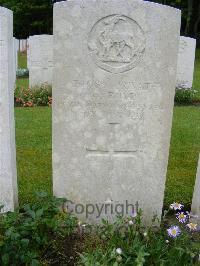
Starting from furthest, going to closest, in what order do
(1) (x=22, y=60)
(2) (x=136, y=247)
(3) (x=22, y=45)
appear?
(3) (x=22, y=45) < (1) (x=22, y=60) < (2) (x=136, y=247)

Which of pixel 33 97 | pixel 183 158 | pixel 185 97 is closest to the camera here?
pixel 183 158

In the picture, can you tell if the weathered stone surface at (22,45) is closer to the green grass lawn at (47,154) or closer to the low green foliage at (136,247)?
the green grass lawn at (47,154)

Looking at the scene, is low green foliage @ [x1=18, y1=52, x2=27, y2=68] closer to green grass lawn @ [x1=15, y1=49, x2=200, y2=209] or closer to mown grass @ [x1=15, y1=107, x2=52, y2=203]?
green grass lawn @ [x1=15, y1=49, x2=200, y2=209]

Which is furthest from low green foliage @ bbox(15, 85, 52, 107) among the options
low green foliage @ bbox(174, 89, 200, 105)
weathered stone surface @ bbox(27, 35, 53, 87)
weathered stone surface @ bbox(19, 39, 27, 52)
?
weathered stone surface @ bbox(19, 39, 27, 52)

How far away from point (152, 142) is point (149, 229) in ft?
2.61

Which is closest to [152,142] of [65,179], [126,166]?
[126,166]

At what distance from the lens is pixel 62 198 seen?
3.97m

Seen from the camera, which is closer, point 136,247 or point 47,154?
point 136,247

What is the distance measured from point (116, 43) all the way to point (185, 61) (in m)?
9.59

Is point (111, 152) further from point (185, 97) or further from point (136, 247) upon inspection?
point (185, 97)

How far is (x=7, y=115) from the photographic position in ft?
12.9

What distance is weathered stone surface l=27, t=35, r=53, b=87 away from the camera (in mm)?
12156

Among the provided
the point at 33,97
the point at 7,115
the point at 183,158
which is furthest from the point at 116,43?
the point at 33,97

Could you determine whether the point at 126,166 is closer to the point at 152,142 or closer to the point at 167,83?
the point at 152,142
